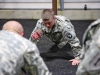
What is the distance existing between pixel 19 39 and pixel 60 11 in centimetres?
344

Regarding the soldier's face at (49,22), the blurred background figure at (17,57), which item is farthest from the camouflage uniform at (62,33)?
the blurred background figure at (17,57)

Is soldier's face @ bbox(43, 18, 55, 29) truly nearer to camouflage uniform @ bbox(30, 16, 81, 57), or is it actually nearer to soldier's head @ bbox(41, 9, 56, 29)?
soldier's head @ bbox(41, 9, 56, 29)

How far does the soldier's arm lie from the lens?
1.26m

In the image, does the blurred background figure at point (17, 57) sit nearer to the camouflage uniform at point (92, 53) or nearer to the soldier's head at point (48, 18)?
the camouflage uniform at point (92, 53)

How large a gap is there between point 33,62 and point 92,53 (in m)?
0.35

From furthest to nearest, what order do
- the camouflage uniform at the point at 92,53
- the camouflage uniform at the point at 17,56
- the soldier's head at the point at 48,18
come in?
the soldier's head at the point at 48,18
the camouflage uniform at the point at 17,56
the camouflage uniform at the point at 92,53

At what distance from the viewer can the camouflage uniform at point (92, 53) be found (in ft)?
3.32

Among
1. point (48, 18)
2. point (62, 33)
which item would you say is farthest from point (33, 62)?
point (62, 33)

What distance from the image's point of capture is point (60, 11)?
15.3 feet

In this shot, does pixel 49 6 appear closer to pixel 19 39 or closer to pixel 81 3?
pixel 81 3

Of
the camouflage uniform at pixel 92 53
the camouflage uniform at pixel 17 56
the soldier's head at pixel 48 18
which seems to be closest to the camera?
the camouflage uniform at pixel 92 53

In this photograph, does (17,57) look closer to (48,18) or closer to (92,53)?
(92,53)

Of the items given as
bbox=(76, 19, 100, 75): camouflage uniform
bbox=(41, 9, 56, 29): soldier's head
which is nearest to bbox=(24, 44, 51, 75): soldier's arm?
bbox=(76, 19, 100, 75): camouflage uniform

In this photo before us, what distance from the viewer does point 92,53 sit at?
102 centimetres
